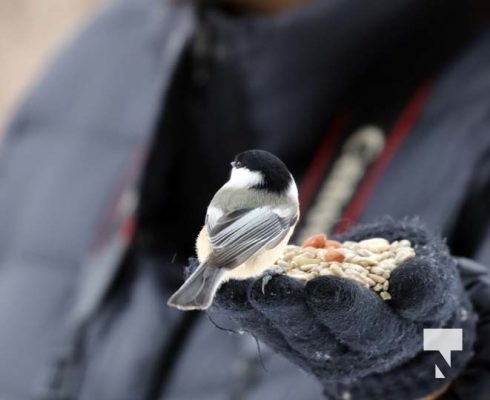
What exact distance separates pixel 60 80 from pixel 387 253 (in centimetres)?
85

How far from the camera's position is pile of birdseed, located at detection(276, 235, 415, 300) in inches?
14.9

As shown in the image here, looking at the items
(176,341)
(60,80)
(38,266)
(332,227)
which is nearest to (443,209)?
(332,227)

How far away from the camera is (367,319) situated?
1.29ft

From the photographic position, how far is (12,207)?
3.61 feet

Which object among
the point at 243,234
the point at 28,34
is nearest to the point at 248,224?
the point at 243,234

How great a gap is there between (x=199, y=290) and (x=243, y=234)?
0.03 metres

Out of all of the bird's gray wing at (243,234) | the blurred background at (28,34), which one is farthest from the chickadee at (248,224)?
the blurred background at (28,34)

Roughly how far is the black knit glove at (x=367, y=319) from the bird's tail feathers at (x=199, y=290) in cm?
3

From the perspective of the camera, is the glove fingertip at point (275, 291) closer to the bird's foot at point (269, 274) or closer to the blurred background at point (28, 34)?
the bird's foot at point (269, 274)

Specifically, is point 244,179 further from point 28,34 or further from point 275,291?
point 28,34

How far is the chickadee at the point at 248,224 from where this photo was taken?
1.12 feet

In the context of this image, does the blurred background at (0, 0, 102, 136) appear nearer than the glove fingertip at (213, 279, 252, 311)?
No

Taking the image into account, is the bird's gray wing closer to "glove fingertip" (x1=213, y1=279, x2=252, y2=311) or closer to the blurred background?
"glove fingertip" (x1=213, y1=279, x2=252, y2=311)

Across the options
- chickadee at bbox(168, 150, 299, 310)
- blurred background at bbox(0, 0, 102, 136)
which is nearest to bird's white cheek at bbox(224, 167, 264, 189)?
chickadee at bbox(168, 150, 299, 310)
